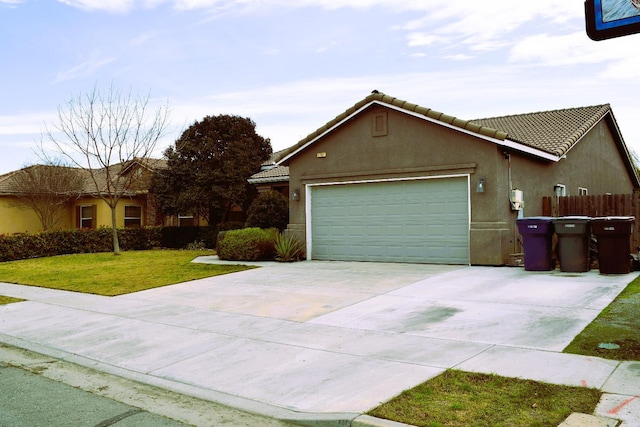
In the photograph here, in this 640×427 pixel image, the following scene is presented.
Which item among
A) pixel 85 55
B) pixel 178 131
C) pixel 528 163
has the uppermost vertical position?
pixel 85 55

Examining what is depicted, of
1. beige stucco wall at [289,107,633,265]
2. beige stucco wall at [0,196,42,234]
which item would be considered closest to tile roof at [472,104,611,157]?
beige stucco wall at [289,107,633,265]

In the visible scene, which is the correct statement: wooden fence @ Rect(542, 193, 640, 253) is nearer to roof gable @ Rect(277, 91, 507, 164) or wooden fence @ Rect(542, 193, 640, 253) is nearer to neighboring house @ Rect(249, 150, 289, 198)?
roof gable @ Rect(277, 91, 507, 164)

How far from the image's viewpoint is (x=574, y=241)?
1216 centimetres

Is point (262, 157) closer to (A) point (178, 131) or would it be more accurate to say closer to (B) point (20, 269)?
(A) point (178, 131)

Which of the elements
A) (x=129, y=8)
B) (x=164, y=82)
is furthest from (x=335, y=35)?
(x=164, y=82)

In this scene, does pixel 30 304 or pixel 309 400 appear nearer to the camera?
pixel 309 400

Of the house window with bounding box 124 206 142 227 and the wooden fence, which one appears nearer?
the wooden fence

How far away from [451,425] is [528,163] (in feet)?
41.8

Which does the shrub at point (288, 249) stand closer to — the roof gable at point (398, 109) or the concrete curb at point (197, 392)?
the roof gable at point (398, 109)

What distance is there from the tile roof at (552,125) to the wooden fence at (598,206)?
1.49m

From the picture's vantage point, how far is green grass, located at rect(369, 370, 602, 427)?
172 inches

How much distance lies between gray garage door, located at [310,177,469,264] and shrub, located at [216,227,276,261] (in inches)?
58.6

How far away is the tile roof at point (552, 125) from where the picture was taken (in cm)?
1623

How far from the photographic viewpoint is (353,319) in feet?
27.7
